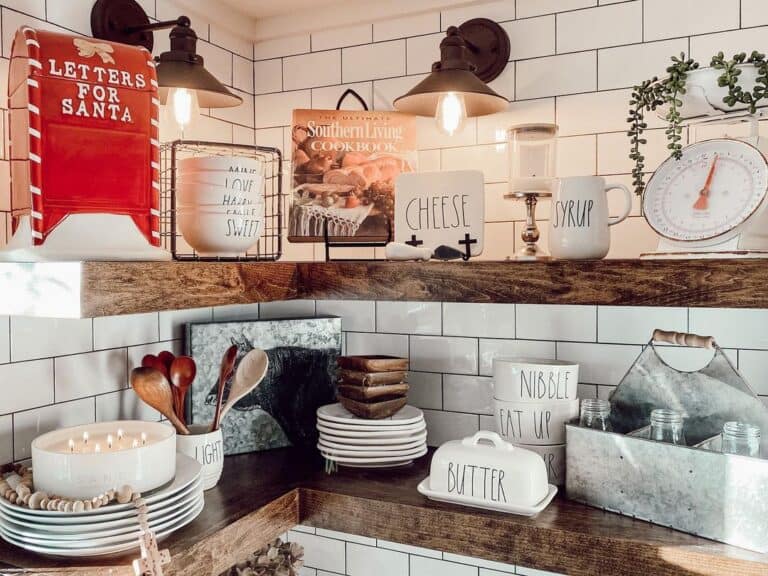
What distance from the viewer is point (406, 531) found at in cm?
125

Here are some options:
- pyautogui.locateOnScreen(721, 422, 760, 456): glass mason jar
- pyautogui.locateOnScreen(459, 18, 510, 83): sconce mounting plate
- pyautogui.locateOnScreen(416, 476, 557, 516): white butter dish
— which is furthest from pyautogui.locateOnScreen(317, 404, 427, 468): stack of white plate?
pyautogui.locateOnScreen(459, 18, 510, 83): sconce mounting plate

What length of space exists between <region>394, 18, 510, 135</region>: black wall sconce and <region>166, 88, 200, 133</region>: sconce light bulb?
42cm

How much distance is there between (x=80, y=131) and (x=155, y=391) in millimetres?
546

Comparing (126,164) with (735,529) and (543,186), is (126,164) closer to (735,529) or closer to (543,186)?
(543,186)

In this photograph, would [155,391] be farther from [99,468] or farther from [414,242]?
[414,242]

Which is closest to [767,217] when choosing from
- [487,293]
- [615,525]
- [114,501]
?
[487,293]

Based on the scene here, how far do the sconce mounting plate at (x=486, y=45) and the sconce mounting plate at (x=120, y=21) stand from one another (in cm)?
69

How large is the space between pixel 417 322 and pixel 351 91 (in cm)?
58

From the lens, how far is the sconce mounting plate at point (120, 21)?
135 centimetres

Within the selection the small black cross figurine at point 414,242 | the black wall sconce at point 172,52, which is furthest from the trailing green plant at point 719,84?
the black wall sconce at point 172,52

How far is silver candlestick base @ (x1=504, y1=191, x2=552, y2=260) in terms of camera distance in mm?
1353

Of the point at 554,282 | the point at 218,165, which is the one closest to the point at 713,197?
the point at 554,282

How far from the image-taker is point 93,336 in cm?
137

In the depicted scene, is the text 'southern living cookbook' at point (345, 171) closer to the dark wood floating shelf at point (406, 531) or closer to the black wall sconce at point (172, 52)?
A: the black wall sconce at point (172, 52)
